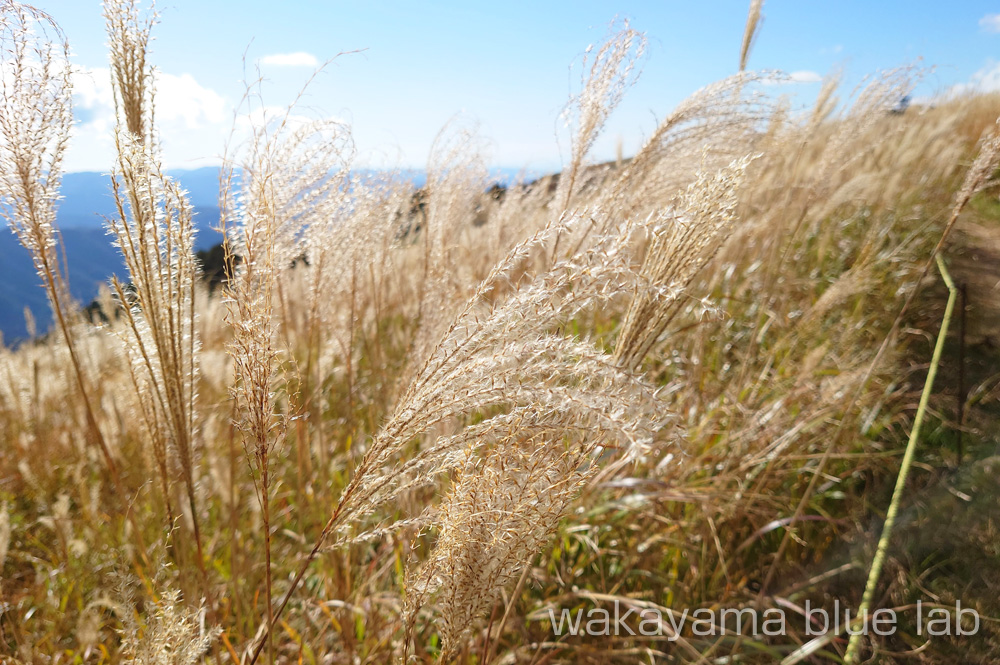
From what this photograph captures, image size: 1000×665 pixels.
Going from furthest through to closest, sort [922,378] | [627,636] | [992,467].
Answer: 1. [922,378]
2. [992,467]
3. [627,636]

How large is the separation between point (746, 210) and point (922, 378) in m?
1.51

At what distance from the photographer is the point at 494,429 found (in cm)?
95

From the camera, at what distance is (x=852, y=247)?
4.88 meters

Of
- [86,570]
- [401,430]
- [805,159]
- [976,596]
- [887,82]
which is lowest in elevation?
[86,570]

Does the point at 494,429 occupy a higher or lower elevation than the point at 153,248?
lower

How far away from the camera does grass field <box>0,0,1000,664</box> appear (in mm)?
889

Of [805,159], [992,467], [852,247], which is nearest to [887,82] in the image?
[852,247]

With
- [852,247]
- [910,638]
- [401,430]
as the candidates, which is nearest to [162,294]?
[401,430]

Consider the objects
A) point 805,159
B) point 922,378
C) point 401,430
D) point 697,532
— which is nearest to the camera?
point 401,430

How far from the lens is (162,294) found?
3.27 ft

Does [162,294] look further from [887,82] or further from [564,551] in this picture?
[887,82]

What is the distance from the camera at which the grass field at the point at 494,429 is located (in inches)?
35.0

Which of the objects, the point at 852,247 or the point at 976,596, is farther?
the point at 852,247

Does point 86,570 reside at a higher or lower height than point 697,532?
lower
